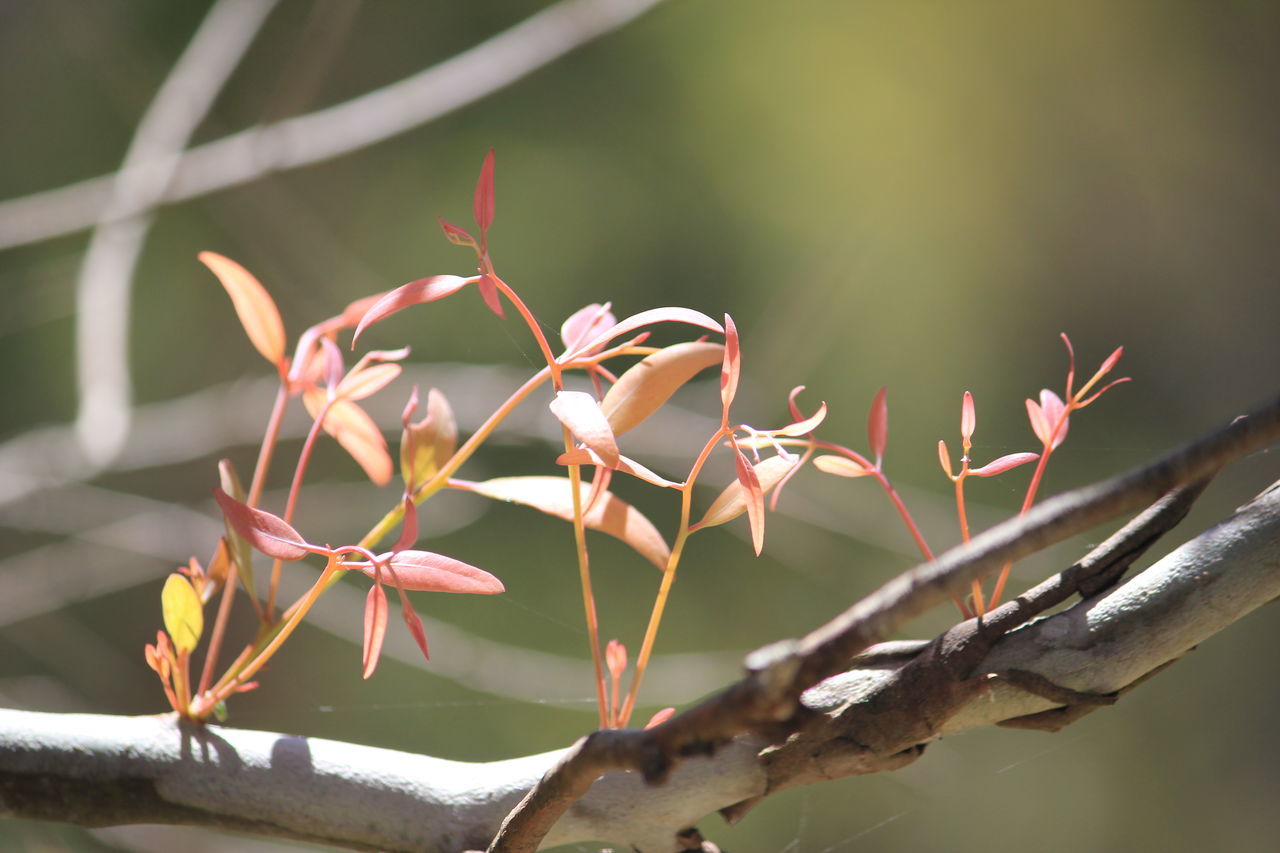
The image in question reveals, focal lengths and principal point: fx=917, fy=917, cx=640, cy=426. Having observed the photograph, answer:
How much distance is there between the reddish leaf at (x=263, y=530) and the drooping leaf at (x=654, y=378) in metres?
0.06

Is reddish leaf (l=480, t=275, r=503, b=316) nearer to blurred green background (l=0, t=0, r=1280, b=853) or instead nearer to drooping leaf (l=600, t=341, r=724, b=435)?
drooping leaf (l=600, t=341, r=724, b=435)

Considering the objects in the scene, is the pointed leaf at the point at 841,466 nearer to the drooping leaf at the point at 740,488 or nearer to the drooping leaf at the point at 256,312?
the drooping leaf at the point at 740,488

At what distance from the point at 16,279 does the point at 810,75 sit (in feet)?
2.34

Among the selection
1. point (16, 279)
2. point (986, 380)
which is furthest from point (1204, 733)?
point (16, 279)

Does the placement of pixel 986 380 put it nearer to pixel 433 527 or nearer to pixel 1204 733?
pixel 1204 733

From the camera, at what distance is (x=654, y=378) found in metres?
0.16

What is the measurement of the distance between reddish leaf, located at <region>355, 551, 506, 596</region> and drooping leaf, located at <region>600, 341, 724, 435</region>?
4 cm

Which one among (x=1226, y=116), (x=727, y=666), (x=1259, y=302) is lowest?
(x=727, y=666)

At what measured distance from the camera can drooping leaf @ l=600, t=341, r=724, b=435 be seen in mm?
163

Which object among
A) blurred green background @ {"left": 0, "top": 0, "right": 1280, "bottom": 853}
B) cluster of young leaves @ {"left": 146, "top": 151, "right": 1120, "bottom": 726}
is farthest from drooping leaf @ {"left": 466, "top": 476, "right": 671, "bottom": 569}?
blurred green background @ {"left": 0, "top": 0, "right": 1280, "bottom": 853}

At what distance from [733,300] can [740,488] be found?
563 mm

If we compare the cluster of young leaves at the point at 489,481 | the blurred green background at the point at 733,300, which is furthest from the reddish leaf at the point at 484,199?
the blurred green background at the point at 733,300

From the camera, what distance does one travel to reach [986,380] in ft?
2.05

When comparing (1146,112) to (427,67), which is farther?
(427,67)
